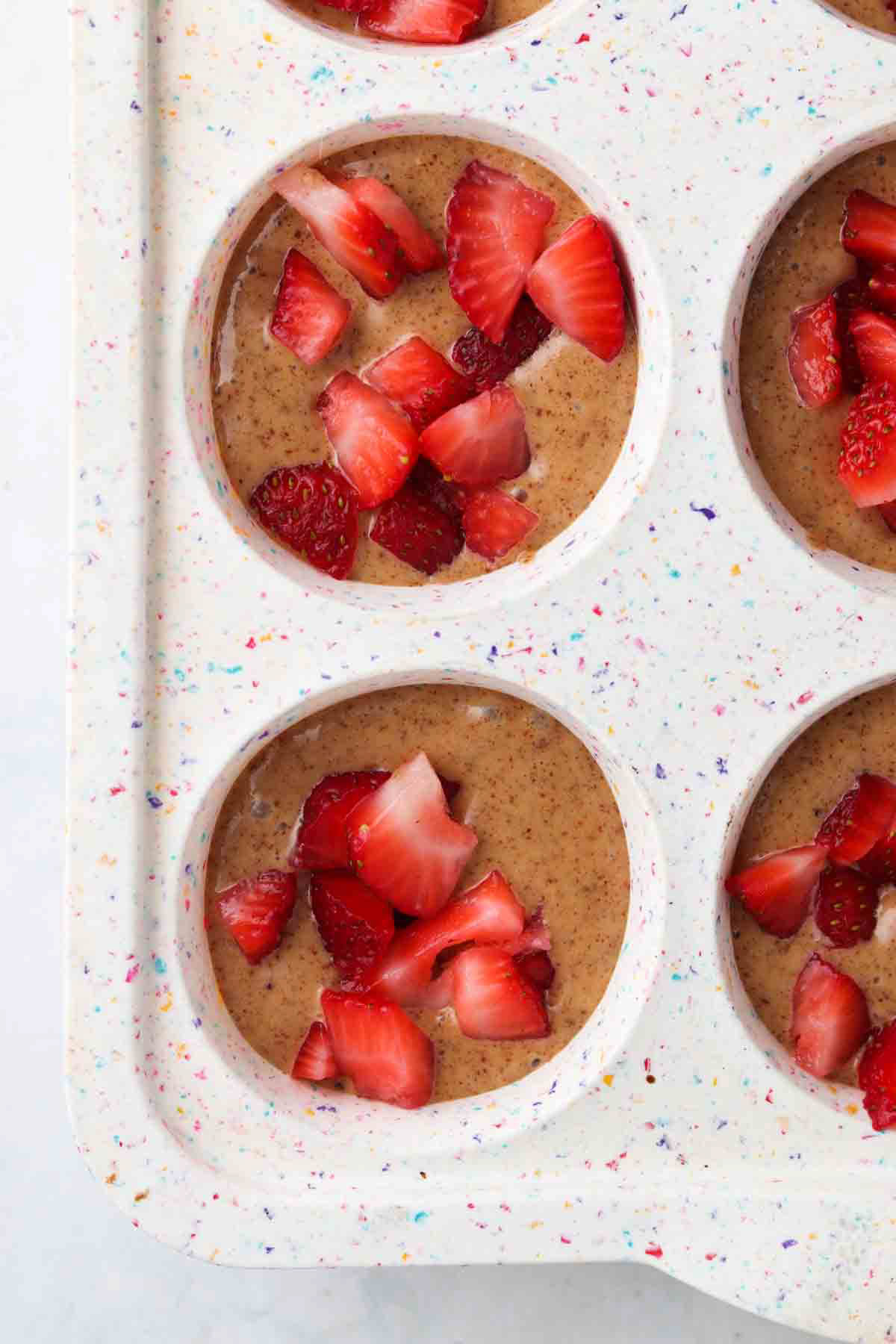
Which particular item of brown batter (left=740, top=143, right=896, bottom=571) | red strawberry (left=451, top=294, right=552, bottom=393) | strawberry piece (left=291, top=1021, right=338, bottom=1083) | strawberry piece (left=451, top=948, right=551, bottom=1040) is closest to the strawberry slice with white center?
red strawberry (left=451, top=294, right=552, bottom=393)

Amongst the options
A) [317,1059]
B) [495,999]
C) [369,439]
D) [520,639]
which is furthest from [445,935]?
[369,439]

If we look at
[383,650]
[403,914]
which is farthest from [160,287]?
[403,914]

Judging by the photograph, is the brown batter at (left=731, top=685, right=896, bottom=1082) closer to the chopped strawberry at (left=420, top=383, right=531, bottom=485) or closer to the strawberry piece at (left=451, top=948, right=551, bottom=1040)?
the strawberry piece at (left=451, top=948, right=551, bottom=1040)

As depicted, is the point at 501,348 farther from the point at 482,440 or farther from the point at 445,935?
the point at 445,935

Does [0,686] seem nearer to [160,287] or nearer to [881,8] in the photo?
[160,287]

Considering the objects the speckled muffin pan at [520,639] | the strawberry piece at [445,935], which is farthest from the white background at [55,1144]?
the strawberry piece at [445,935]

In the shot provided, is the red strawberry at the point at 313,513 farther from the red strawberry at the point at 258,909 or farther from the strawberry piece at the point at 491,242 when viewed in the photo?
the red strawberry at the point at 258,909
